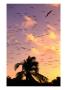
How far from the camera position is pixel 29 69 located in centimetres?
164

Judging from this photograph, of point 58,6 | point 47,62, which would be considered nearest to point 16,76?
point 47,62

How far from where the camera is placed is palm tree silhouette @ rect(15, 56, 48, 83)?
5.35 ft

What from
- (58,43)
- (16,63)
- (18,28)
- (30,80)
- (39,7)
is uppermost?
(39,7)

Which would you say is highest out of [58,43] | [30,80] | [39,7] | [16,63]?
[39,7]

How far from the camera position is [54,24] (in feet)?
5.39

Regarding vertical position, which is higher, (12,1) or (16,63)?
(12,1)

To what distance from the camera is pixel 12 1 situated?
167cm

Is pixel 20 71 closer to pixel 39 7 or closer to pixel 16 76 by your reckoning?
pixel 16 76

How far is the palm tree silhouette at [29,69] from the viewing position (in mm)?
1631

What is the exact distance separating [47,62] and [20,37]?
11.6 inches

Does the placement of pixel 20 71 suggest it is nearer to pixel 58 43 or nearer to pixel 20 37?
pixel 20 37
